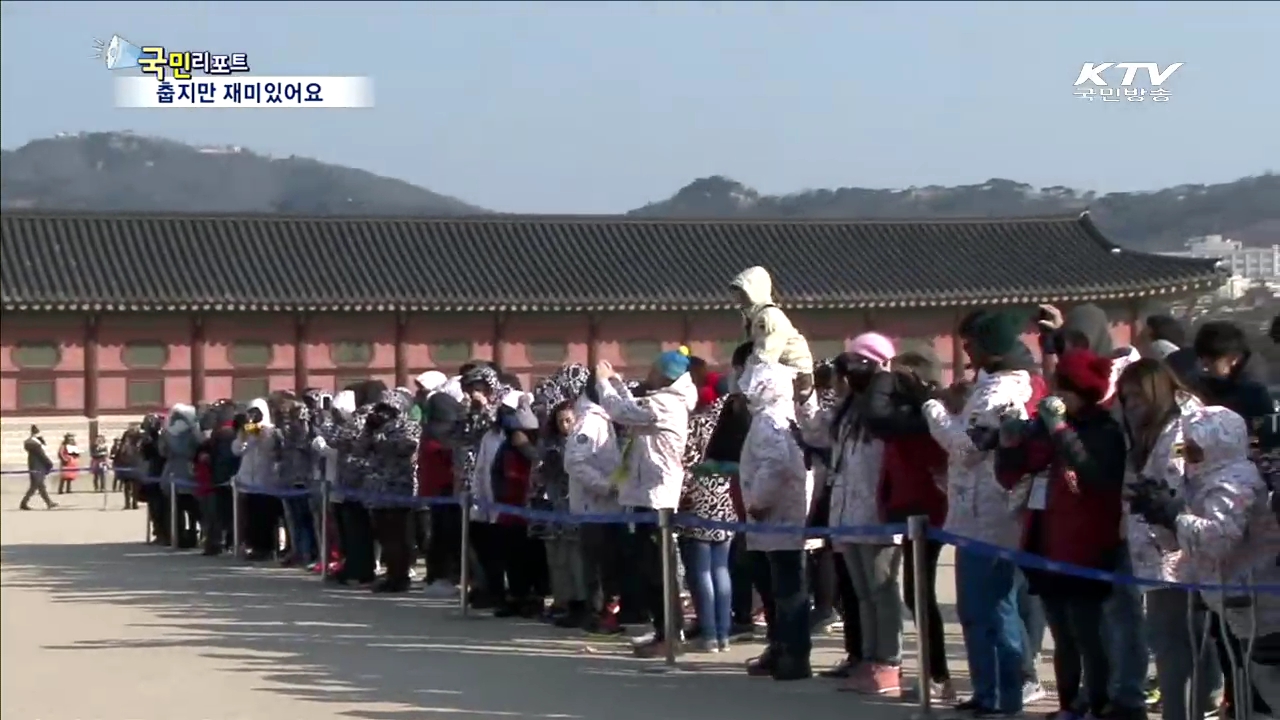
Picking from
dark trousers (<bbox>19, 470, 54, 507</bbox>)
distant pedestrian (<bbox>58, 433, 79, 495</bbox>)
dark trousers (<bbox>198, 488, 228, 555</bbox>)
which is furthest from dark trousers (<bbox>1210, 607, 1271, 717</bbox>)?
distant pedestrian (<bbox>58, 433, 79, 495</bbox>)

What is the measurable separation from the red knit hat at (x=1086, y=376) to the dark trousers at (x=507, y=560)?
6.32 metres

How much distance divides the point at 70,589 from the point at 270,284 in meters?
28.0

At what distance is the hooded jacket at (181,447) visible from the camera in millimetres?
23094

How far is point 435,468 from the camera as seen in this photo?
49.7 feet

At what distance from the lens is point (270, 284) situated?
4491 cm

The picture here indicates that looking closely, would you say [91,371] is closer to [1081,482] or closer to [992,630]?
[992,630]

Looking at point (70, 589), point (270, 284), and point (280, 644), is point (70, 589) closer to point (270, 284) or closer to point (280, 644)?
point (280, 644)

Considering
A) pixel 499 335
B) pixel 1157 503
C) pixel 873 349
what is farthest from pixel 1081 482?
pixel 499 335

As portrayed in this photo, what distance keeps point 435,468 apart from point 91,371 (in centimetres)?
3062

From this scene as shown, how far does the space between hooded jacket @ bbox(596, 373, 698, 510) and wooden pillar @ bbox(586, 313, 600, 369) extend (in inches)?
1337

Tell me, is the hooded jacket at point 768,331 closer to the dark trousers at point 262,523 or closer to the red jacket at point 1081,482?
the red jacket at point 1081,482

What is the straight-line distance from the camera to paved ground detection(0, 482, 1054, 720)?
31.6 ft

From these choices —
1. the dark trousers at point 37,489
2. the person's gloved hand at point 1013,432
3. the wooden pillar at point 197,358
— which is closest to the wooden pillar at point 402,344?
the wooden pillar at point 197,358

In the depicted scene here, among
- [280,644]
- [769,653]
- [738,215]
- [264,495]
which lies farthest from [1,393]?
[769,653]
